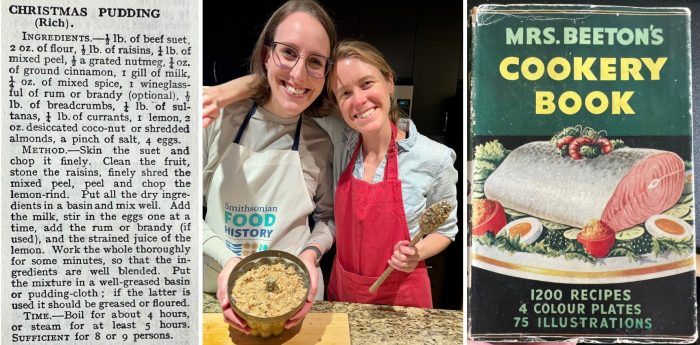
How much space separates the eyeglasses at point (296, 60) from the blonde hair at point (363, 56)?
0.02m

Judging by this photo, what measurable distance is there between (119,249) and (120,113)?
26 cm

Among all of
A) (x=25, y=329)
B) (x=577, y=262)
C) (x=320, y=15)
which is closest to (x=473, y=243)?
(x=577, y=262)

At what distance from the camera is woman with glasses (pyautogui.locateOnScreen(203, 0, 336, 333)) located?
1.00 metres

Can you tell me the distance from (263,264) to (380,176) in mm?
291

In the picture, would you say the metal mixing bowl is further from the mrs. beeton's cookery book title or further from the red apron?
the mrs. beeton's cookery book title

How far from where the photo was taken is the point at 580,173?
1007 mm

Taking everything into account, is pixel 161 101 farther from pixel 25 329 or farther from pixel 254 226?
pixel 25 329

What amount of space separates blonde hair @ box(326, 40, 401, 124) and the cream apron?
5.1 inches

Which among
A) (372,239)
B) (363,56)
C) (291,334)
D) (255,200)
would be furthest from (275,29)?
(291,334)

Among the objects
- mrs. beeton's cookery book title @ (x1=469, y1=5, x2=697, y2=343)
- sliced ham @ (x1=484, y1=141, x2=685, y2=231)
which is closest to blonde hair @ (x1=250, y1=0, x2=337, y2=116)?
mrs. beeton's cookery book title @ (x1=469, y1=5, x2=697, y2=343)

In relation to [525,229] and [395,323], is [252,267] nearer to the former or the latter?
[395,323]

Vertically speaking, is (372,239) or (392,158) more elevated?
(392,158)

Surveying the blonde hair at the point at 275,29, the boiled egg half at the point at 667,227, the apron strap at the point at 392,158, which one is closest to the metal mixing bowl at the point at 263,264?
the apron strap at the point at 392,158

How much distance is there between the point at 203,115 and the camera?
0.99 meters
